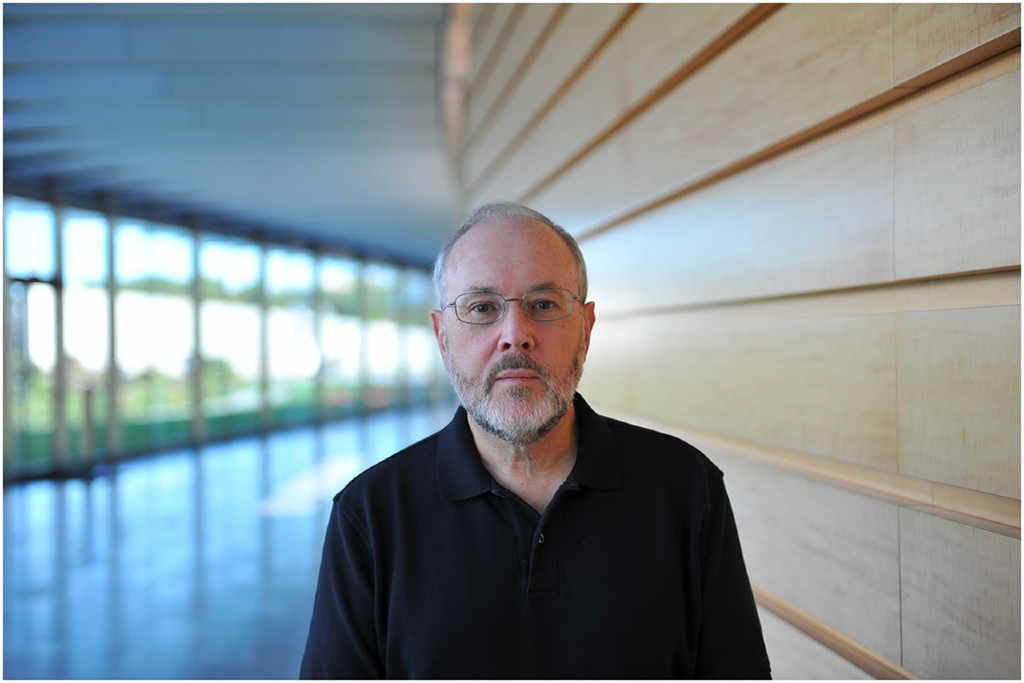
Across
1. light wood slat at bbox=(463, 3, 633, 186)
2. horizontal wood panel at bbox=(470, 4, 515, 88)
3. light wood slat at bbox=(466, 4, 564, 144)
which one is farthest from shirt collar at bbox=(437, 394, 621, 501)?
horizontal wood panel at bbox=(470, 4, 515, 88)

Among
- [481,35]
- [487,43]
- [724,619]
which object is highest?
[481,35]

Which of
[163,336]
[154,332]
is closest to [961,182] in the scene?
[154,332]

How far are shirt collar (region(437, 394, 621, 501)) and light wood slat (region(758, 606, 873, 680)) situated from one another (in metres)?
0.47

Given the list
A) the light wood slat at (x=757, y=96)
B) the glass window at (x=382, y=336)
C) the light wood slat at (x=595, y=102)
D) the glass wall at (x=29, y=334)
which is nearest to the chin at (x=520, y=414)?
the light wood slat at (x=757, y=96)

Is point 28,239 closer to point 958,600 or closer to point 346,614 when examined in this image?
point 346,614

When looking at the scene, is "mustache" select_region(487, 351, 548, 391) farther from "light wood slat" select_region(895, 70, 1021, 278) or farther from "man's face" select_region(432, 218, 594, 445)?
"light wood slat" select_region(895, 70, 1021, 278)

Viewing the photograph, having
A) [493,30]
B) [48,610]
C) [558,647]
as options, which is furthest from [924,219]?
[48,610]

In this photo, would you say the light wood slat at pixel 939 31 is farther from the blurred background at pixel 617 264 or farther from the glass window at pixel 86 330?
the glass window at pixel 86 330

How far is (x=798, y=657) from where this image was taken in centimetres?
141

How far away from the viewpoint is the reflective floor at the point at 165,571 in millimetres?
4637

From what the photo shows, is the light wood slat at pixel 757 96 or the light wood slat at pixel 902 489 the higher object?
the light wood slat at pixel 757 96

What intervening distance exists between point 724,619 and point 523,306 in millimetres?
600

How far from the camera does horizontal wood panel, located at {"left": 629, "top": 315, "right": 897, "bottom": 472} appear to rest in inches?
44.4

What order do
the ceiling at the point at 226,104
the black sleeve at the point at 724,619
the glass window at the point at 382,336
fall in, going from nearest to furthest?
1. the black sleeve at the point at 724,619
2. the ceiling at the point at 226,104
3. the glass window at the point at 382,336
